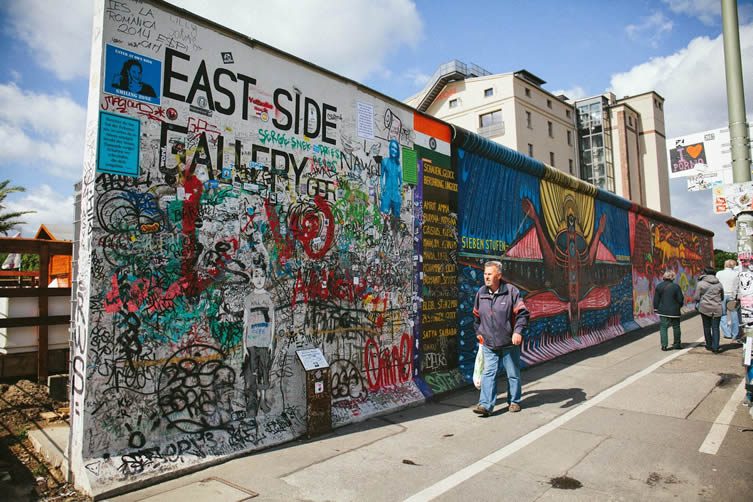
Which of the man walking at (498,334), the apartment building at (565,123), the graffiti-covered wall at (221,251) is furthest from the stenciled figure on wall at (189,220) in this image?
the apartment building at (565,123)

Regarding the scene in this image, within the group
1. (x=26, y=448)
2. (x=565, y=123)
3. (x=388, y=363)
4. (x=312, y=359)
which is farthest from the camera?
(x=565, y=123)

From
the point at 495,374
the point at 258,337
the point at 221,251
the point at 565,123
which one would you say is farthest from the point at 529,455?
the point at 565,123

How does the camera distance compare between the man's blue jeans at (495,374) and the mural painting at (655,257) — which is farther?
the mural painting at (655,257)

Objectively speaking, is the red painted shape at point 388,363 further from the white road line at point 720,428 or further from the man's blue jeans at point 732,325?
the man's blue jeans at point 732,325

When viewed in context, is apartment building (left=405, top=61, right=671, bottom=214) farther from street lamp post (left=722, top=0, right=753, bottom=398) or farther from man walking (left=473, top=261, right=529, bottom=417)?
man walking (left=473, top=261, right=529, bottom=417)

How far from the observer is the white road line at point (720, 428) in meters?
4.59

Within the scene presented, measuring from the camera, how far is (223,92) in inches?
196

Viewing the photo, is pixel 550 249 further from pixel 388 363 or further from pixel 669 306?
pixel 388 363

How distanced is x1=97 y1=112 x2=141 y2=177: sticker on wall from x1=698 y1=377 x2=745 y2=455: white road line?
5.93 meters

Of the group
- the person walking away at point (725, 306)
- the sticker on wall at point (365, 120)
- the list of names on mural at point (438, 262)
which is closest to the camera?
the sticker on wall at point (365, 120)

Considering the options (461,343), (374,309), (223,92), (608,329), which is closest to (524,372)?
(461,343)

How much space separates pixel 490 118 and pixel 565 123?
941 centimetres

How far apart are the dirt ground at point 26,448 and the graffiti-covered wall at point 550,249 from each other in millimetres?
5495

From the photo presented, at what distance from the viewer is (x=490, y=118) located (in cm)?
3866
